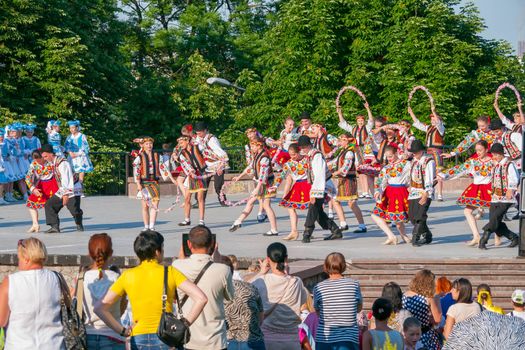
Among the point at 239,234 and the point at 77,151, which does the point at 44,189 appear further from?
the point at 77,151

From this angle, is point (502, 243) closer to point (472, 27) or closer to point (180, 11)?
point (472, 27)

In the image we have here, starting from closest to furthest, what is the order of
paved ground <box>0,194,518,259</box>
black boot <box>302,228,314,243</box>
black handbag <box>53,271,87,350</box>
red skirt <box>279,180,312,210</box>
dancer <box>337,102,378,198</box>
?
black handbag <box>53,271,87,350</box>, paved ground <box>0,194,518,259</box>, black boot <box>302,228,314,243</box>, red skirt <box>279,180,312,210</box>, dancer <box>337,102,378,198</box>

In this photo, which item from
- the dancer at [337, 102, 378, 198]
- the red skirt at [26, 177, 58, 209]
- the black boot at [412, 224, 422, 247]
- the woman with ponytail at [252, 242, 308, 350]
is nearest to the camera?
the woman with ponytail at [252, 242, 308, 350]

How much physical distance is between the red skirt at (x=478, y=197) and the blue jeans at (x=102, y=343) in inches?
398

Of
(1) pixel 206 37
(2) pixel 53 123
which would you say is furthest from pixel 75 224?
(1) pixel 206 37

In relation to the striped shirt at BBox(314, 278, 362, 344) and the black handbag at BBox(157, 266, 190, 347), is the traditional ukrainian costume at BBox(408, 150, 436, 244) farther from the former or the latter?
the black handbag at BBox(157, 266, 190, 347)

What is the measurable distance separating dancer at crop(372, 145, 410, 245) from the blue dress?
7720 mm

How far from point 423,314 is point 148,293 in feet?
10.1

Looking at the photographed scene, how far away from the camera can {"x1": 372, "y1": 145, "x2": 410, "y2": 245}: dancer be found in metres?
18.3

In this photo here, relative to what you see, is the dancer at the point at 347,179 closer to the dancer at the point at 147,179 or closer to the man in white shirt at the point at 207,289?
the dancer at the point at 147,179

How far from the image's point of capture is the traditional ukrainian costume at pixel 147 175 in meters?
20.3

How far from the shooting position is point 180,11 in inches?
2037

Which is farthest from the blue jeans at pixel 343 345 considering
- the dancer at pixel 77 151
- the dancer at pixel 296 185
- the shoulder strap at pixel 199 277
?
the dancer at pixel 77 151

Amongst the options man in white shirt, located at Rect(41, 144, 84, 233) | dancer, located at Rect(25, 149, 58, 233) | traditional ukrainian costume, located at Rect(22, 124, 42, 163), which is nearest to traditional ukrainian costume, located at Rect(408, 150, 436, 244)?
man in white shirt, located at Rect(41, 144, 84, 233)
